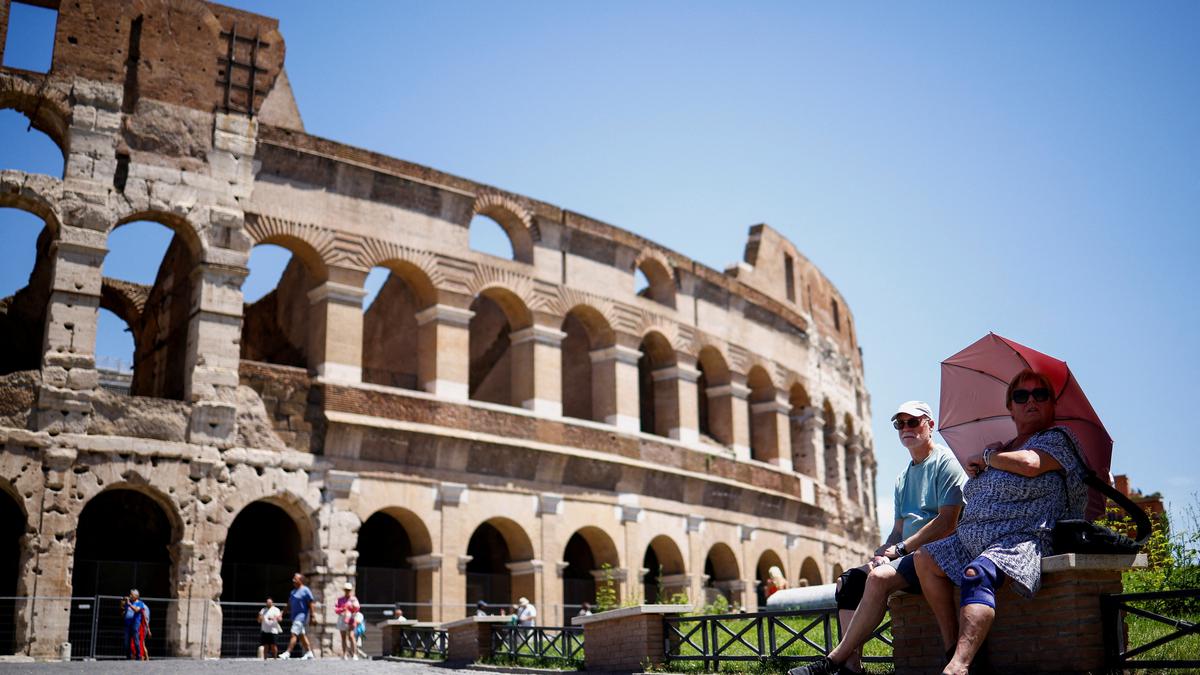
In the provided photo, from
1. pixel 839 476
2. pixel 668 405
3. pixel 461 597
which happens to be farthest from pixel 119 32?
pixel 839 476

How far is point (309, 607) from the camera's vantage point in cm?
1684

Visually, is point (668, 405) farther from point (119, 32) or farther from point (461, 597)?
point (119, 32)

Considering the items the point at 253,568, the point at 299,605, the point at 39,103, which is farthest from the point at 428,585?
the point at 39,103

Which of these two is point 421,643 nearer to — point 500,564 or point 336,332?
point 336,332

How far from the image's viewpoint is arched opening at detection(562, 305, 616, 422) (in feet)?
74.7

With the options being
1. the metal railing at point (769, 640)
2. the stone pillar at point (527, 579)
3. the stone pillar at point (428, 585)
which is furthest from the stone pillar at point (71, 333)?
the metal railing at point (769, 640)

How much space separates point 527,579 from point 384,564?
3231 millimetres

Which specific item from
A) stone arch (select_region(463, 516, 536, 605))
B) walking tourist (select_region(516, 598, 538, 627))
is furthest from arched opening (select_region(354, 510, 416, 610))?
walking tourist (select_region(516, 598, 538, 627))

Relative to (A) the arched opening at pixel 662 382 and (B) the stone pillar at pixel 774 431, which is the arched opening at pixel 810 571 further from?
(A) the arched opening at pixel 662 382

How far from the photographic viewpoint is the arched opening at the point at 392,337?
22.9 metres

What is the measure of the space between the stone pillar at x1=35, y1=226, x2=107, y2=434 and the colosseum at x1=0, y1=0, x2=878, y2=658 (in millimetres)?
40

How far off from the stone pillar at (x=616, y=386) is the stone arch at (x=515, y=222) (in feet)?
8.59

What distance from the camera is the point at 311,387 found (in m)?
18.3

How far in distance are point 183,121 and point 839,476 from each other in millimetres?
18545
